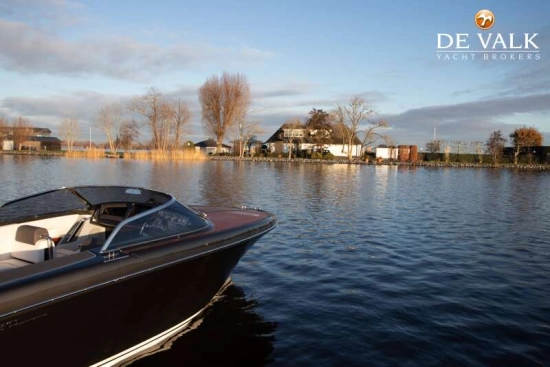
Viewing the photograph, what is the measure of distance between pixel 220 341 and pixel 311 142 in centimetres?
7156

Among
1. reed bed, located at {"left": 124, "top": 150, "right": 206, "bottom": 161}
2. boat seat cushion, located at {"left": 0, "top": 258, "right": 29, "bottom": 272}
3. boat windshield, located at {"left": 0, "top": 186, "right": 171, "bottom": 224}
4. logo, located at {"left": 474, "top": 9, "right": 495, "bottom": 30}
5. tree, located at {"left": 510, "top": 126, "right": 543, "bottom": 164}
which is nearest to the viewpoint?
boat seat cushion, located at {"left": 0, "top": 258, "right": 29, "bottom": 272}

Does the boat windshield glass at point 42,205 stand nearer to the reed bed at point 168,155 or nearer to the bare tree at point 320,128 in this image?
the reed bed at point 168,155

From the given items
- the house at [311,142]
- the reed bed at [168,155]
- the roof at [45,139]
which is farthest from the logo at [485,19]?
the roof at [45,139]

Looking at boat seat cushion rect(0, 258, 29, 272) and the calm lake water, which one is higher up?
boat seat cushion rect(0, 258, 29, 272)

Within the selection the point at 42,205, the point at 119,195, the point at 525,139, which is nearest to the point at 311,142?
the point at 525,139

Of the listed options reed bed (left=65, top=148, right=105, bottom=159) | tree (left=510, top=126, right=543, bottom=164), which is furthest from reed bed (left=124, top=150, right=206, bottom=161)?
tree (left=510, top=126, right=543, bottom=164)

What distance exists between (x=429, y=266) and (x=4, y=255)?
7.68 m

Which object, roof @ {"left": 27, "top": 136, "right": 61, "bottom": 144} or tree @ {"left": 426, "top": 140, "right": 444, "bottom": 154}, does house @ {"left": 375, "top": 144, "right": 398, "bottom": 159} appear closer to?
tree @ {"left": 426, "top": 140, "right": 444, "bottom": 154}

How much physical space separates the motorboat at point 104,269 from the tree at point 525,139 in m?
73.0

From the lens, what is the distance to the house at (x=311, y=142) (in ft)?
243

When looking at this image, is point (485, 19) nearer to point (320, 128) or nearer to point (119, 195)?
point (119, 195)

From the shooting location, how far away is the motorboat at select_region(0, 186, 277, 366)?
345 cm

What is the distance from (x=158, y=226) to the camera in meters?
5.03

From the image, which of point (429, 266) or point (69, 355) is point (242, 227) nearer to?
point (69, 355)
